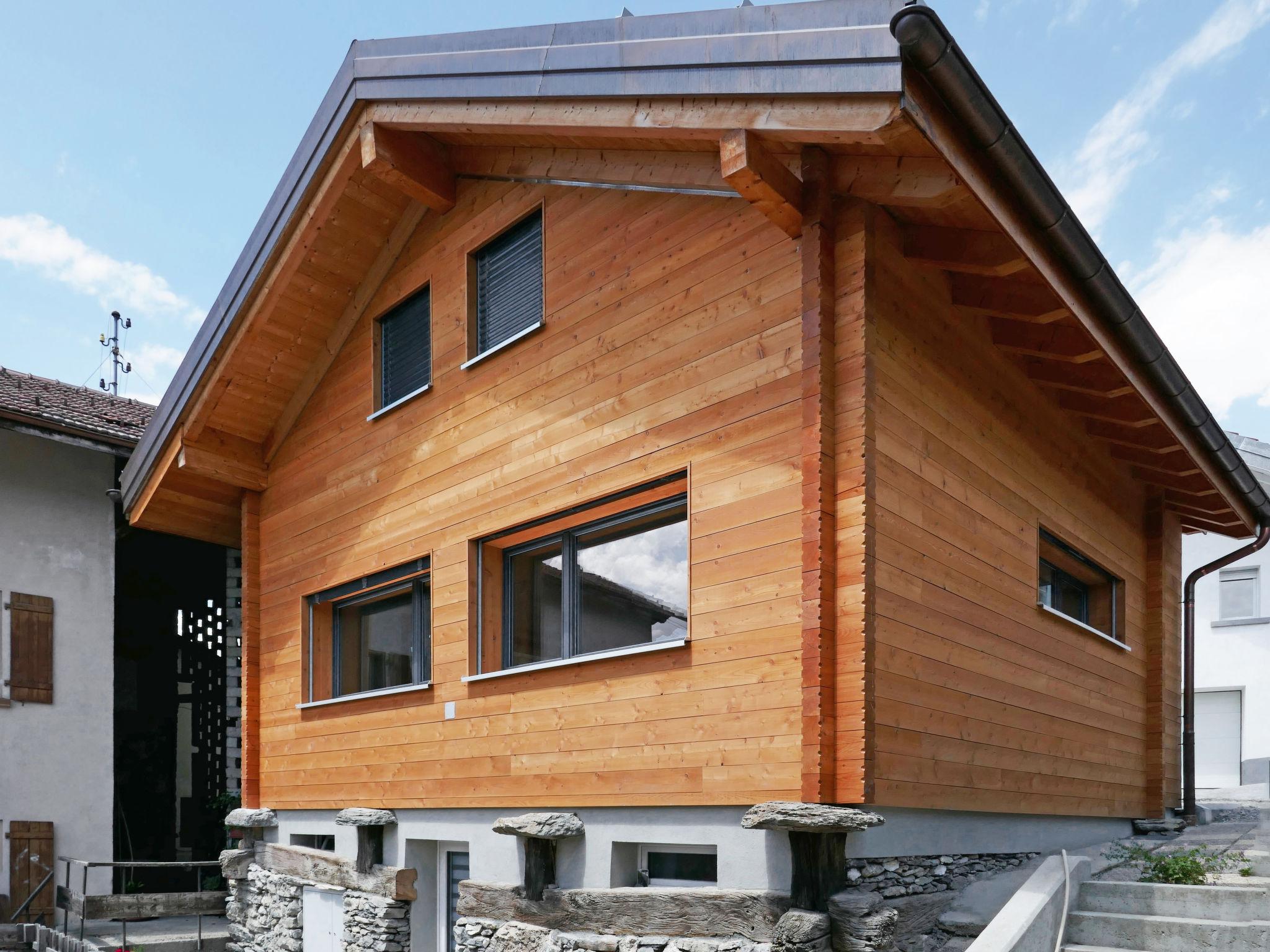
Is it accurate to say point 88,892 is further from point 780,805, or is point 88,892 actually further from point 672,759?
point 780,805

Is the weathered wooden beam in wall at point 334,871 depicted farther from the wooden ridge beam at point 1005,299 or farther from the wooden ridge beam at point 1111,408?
the wooden ridge beam at point 1111,408

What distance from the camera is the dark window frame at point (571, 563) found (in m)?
7.90

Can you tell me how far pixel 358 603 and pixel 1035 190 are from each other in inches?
286

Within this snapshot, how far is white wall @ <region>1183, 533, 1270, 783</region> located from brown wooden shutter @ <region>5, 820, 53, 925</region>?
59.5ft

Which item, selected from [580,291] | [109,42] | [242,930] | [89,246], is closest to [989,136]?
[580,291]

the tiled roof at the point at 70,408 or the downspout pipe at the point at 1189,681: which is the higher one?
the tiled roof at the point at 70,408

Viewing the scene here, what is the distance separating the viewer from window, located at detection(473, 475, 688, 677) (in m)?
7.69

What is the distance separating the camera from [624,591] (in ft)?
26.2

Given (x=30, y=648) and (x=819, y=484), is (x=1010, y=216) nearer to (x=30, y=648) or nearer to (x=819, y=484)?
(x=819, y=484)

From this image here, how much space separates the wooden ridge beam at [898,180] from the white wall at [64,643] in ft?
36.7

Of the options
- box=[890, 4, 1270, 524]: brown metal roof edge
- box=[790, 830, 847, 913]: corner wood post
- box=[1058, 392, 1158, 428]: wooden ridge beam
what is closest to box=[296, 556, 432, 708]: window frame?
box=[790, 830, 847, 913]: corner wood post

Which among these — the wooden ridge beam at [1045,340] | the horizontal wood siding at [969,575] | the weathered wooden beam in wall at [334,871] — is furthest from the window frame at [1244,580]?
the weathered wooden beam in wall at [334,871]

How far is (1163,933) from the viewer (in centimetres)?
659

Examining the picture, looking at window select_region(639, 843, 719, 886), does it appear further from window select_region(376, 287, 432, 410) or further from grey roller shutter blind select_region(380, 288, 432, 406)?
grey roller shutter blind select_region(380, 288, 432, 406)
